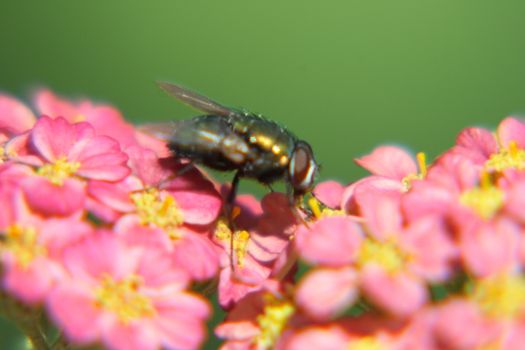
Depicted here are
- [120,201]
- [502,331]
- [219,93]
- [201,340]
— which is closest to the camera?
[502,331]

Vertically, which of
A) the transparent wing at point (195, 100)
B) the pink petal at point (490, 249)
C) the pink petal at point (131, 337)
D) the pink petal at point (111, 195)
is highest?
the pink petal at point (490, 249)

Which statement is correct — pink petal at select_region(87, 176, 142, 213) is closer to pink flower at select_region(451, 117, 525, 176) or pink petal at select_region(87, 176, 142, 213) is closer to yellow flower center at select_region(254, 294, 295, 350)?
yellow flower center at select_region(254, 294, 295, 350)

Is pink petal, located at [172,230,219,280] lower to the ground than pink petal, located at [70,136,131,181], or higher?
lower

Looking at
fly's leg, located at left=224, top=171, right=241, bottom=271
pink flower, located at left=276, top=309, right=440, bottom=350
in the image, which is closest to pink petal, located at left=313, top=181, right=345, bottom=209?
fly's leg, located at left=224, top=171, right=241, bottom=271

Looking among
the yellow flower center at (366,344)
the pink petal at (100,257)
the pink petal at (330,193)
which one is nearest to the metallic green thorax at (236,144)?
the pink petal at (330,193)

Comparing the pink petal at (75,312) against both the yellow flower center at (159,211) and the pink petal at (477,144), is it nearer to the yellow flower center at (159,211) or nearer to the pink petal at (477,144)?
the yellow flower center at (159,211)

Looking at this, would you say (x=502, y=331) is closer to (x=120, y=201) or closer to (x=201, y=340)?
(x=201, y=340)

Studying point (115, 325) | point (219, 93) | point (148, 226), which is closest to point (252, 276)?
point (148, 226)
